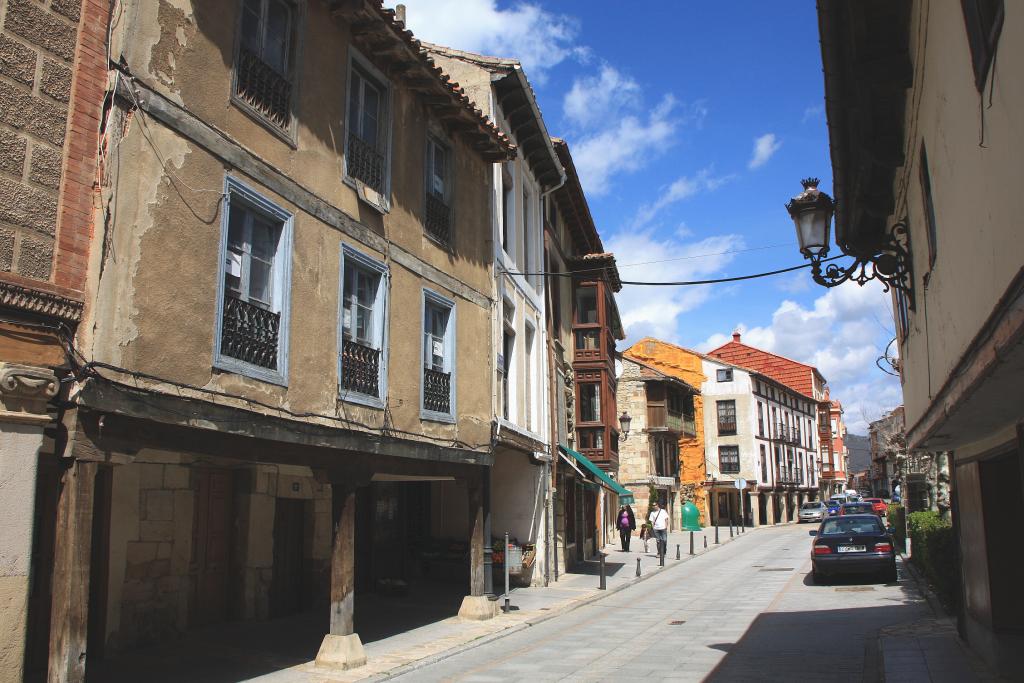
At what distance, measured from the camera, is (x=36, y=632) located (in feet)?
31.0

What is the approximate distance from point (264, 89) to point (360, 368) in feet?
12.2

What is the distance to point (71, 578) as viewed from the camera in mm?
6688

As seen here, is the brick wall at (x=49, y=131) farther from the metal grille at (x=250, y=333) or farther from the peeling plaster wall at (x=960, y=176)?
the peeling plaster wall at (x=960, y=176)

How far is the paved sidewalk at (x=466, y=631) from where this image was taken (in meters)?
9.85

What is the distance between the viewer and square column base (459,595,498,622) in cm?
1394

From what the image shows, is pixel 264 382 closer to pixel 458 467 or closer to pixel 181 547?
pixel 181 547

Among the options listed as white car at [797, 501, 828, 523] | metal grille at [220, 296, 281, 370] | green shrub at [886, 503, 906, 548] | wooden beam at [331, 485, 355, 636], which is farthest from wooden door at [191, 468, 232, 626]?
white car at [797, 501, 828, 523]

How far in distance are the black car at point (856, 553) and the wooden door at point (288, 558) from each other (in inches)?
450

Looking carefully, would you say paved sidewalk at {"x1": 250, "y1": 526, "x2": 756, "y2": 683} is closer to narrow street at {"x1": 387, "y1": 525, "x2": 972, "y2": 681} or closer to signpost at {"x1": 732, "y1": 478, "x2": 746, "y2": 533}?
narrow street at {"x1": 387, "y1": 525, "x2": 972, "y2": 681}

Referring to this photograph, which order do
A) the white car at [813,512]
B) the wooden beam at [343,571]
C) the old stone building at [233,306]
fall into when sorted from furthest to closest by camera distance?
the white car at [813,512] → the wooden beam at [343,571] → the old stone building at [233,306]

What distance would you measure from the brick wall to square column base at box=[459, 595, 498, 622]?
9069mm

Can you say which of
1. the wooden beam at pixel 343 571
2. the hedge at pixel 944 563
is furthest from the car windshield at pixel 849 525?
the wooden beam at pixel 343 571

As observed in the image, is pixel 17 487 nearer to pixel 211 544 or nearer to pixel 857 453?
pixel 211 544

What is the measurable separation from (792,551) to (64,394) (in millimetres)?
28331
